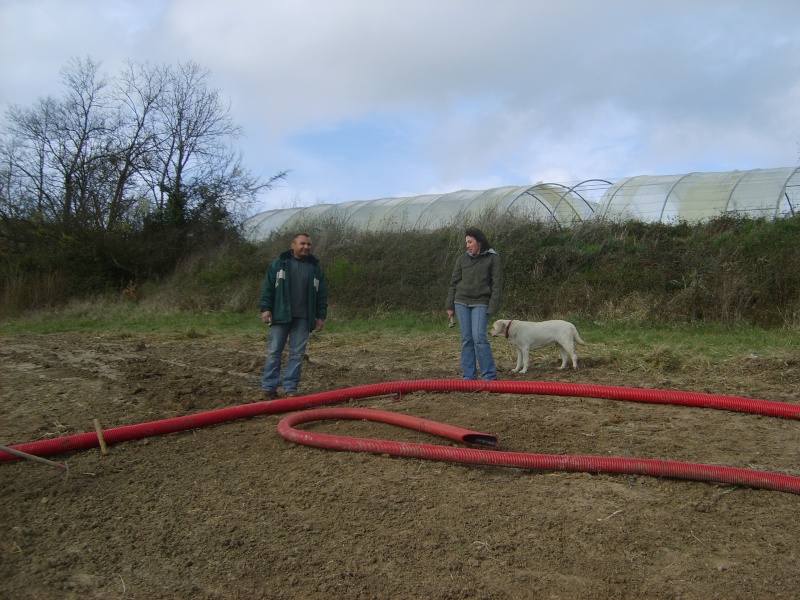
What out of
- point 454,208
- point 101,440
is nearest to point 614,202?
point 454,208

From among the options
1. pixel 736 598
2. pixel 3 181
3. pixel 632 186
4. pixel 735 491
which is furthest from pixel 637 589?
pixel 3 181

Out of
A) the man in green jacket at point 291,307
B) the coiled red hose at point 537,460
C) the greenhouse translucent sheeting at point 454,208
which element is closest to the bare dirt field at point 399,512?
the coiled red hose at point 537,460

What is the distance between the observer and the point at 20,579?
3.41 m

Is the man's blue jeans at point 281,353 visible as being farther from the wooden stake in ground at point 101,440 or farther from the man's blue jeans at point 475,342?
the wooden stake in ground at point 101,440

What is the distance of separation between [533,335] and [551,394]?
5.88 feet

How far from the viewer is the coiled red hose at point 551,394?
14.9ft

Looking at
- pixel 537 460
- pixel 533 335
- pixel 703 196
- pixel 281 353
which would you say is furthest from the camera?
pixel 703 196

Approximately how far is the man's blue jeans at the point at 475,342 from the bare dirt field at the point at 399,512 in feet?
2.21

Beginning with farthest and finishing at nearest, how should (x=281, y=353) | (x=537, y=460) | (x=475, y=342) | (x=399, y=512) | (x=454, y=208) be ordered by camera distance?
1. (x=454, y=208)
2. (x=475, y=342)
3. (x=281, y=353)
4. (x=537, y=460)
5. (x=399, y=512)

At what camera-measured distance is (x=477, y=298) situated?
7953mm

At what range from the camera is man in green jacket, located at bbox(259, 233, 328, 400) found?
24.4 ft

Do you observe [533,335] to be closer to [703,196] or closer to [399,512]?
[399,512]

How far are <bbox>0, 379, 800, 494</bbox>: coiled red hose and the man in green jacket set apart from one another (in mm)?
767

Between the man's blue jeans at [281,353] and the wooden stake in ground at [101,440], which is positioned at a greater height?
the man's blue jeans at [281,353]
